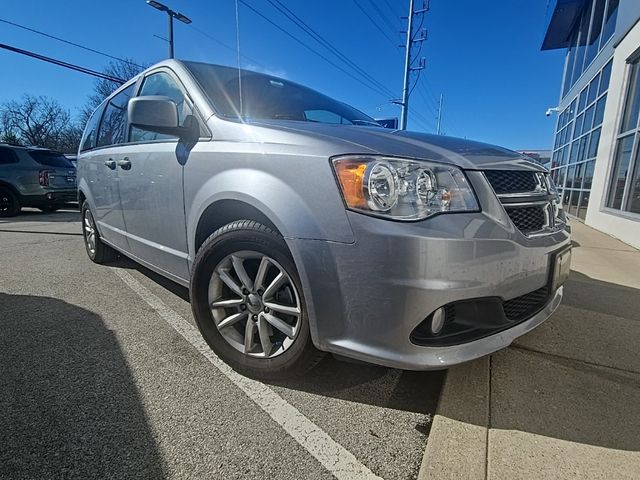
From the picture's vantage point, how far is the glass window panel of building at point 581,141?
8445 millimetres

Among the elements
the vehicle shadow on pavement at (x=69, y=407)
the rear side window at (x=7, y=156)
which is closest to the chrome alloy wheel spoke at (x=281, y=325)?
the vehicle shadow on pavement at (x=69, y=407)

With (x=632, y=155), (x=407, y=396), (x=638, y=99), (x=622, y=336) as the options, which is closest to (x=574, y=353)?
(x=622, y=336)

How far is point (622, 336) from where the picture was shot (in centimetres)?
244

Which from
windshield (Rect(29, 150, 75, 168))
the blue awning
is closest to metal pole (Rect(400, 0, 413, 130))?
the blue awning

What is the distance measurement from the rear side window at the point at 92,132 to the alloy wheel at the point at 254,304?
2.99 m

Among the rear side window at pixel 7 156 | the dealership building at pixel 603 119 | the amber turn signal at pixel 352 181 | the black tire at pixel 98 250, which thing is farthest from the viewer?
the rear side window at pixel 7 156

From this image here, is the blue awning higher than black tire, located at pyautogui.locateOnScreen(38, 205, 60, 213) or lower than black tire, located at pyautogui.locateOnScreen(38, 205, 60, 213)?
higher

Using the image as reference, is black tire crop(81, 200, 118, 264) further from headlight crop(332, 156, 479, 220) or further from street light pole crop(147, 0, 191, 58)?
street light pole crop(147, 0, 191, 58)

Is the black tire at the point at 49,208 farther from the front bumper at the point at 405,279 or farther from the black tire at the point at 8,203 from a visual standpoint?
the front bumper at the point at 405,279

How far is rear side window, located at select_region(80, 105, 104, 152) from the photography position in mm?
4004

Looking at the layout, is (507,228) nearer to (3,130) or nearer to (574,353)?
(574,353)

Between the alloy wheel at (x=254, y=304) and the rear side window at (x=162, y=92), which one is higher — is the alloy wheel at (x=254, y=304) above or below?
below

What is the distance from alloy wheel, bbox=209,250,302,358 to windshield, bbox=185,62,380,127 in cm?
87

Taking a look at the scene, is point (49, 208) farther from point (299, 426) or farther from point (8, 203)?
point (299, 426)
